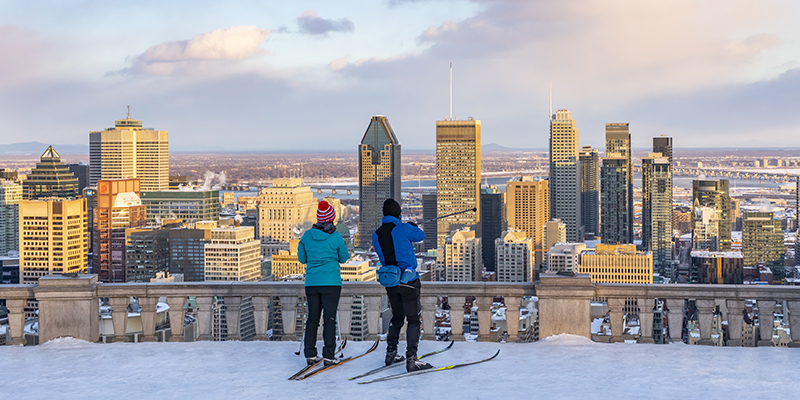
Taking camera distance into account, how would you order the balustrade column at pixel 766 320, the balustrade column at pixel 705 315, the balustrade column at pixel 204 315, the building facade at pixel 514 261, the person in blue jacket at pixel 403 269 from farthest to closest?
the building facade at pixel 514 261, the balustrade column at pixel 204 315, the balustrade column at pixel 705 315, the balustrade column at pixel 766 320, the person in blue jacket at pixel 403 269

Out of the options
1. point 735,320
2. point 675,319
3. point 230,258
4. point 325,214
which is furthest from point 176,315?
point 230,258

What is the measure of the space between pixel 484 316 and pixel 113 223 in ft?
473

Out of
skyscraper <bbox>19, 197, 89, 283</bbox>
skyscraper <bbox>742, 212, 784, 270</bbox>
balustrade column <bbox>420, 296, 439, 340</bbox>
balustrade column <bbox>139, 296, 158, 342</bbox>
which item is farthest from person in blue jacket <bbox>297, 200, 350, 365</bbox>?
skyscraper <bbox>742, 212, 784, 270</bbox>

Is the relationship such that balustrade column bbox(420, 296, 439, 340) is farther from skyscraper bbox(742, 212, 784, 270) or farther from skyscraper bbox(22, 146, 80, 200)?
skyscraper bbox(22, 146, 80, 200)

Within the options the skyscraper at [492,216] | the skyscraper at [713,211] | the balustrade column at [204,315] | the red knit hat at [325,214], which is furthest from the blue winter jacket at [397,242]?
the skyscraper at [713,211]

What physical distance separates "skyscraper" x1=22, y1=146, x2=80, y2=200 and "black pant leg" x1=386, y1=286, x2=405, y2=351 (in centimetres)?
19330

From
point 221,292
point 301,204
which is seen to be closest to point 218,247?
point 301,204

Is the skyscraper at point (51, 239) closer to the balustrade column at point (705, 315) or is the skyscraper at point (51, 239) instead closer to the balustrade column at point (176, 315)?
the balustrade column at point (176, 315)

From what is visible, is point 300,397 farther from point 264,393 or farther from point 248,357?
point 248,357

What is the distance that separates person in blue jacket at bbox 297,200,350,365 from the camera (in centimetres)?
873

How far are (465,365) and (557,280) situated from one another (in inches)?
67.6

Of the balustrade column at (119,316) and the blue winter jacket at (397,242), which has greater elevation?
the blue winter jacket at (397,242)

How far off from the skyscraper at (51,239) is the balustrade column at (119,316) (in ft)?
413

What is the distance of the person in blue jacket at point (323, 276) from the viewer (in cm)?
873
